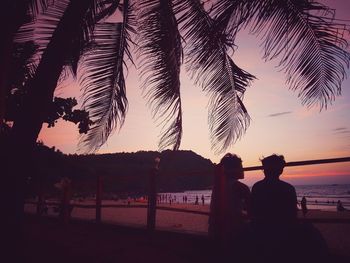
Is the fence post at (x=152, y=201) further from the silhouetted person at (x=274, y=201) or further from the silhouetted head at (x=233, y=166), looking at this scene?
the silhouetted person at (x=274, y=201)

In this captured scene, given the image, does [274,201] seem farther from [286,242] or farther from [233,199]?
[233,199]

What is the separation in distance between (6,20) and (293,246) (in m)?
2.89

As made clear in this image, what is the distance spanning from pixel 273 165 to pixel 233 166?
863 millimetres

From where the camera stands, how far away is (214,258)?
A: 410cm

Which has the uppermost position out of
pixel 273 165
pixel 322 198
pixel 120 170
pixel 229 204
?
pixel 120 170

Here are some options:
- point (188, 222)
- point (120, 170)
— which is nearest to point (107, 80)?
point (188, 222)

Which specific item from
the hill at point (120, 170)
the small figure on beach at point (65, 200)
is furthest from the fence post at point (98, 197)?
the small figure on beach at point (65, 200)

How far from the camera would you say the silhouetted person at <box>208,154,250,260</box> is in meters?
3.60

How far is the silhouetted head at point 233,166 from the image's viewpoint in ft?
12.2

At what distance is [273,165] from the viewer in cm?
290

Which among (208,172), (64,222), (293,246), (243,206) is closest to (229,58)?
(208,172)

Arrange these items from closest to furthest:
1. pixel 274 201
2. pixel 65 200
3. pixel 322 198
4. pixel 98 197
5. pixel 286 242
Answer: pixel 286 242 → pixel 274 201 → pixel 98 197 → pixel 65 200 → pixel 322 198

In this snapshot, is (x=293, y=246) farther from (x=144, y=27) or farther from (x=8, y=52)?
(x=144, y=27)

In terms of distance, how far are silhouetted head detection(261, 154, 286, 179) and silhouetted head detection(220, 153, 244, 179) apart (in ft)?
2.45
